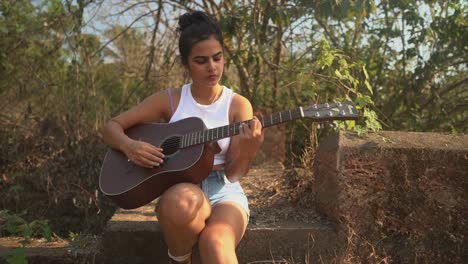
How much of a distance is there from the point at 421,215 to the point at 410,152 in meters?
0.34

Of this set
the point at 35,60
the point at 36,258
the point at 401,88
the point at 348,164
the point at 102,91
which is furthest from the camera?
the point at 102,91

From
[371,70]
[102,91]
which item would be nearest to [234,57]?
[371,70]

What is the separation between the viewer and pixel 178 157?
94.4 inches

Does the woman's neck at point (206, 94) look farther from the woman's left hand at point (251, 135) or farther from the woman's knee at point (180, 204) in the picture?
the woman's knee at point (180, 204)

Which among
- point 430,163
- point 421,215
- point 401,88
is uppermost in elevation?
point 401,88

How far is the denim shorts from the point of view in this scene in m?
2.43

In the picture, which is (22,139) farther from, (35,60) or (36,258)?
(36,258)

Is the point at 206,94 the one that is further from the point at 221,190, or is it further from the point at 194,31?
the point at 221,190

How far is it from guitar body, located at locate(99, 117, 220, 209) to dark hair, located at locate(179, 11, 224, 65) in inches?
14.5

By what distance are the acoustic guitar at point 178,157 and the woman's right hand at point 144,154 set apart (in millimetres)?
30

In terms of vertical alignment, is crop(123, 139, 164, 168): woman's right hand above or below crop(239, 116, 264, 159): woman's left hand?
below

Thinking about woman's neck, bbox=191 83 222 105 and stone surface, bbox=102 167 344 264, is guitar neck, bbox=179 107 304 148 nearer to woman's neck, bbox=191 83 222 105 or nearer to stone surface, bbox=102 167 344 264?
woman's neck, bbox=191 83 222 105

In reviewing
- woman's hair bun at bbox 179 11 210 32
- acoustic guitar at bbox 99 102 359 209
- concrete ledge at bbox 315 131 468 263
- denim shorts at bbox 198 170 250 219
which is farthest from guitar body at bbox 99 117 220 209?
concrete ledge at bbox 315 131 468 263

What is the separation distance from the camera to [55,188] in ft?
14.1
